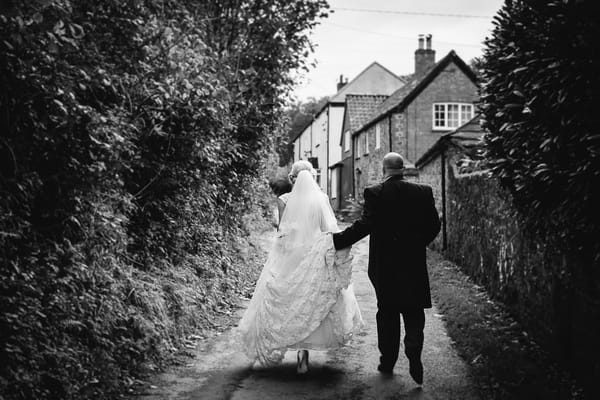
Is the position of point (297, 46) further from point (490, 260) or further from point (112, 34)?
point (112, 34)

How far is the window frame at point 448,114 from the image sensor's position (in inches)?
A: 1289

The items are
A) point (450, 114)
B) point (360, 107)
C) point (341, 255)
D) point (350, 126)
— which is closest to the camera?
point (341, 255)

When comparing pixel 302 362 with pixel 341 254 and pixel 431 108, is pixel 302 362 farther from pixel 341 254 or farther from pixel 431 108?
pixel 431 108

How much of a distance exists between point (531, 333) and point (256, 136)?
298 inches

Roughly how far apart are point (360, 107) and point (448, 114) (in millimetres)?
11381

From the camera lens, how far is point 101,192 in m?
6.04

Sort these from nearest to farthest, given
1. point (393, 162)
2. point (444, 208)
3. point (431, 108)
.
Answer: point (393, 162), point (444, 208), point (431, 108)

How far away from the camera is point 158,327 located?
6.86 meters

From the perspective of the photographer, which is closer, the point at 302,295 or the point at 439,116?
the point at 302,295

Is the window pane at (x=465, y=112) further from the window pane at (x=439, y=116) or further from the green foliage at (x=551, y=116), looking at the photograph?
the green foliage at (x=551, y=116)

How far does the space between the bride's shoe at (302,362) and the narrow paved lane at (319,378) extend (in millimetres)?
70

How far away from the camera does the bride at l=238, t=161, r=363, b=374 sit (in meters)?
6.43

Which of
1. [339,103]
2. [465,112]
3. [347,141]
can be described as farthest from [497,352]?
[339,103]

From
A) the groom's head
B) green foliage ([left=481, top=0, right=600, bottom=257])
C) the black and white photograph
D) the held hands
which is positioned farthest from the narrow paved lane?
the groom's head
